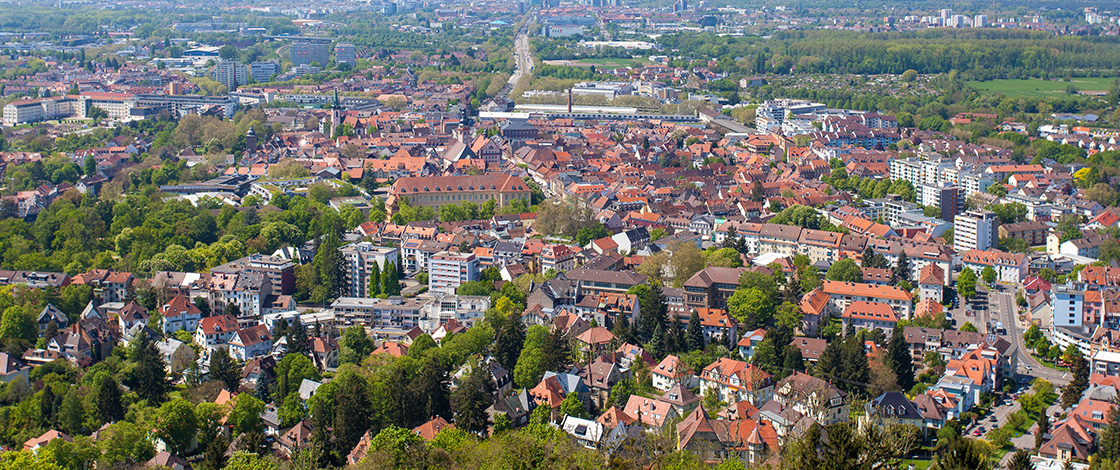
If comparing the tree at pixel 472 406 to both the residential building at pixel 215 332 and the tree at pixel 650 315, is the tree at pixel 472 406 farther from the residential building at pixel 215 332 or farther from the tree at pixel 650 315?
the residential building at pixel 215 332

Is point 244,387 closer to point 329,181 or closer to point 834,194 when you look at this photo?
point 329,181

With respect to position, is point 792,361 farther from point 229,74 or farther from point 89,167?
point 229,74

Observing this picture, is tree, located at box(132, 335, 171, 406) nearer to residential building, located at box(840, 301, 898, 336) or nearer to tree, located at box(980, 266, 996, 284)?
residential building, located at box(840, 301, 898, 336)

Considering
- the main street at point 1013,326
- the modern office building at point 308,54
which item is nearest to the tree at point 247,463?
the main street at point 1013,326

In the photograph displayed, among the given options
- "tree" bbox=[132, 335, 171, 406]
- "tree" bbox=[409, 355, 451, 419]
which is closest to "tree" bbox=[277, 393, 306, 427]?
"tree" bbox=[409, 355, 451, 419]

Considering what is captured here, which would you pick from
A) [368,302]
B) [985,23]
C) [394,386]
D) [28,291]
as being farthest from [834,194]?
[985,23]

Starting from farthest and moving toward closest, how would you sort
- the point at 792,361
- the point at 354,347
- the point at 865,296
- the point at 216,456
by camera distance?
1. the point at 865,296
2. the point at 354,347
3. the point at 792,361
4. the point at 216,456

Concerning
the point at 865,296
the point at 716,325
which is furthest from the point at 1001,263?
the point at 716,325
